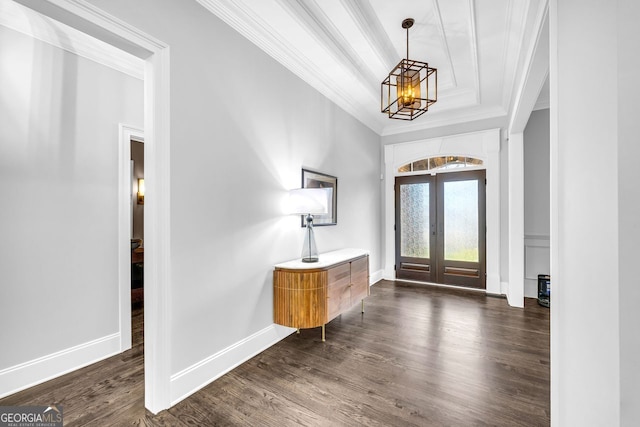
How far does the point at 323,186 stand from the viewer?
12.1ft

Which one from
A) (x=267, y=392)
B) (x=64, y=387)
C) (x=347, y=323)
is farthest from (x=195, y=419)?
(x=347, y=323)

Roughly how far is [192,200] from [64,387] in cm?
167

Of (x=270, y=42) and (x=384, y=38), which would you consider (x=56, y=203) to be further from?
(x=384, y=38)

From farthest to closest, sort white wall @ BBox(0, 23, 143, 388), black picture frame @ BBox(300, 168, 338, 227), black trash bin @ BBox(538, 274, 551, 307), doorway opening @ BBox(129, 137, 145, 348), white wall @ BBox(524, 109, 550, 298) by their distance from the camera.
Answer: white wall @ BBox(524, 109, 550, 298) < black trash bin @ BBox(538, 274, 551, 307) < black picture frame @ BBox(300, 168, 338, 227) < doorway opening @ BBox(129, 137, 145, 348) < white wall @ BBox(0, 23, 143, 388)

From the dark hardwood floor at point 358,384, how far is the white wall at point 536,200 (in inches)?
59.3

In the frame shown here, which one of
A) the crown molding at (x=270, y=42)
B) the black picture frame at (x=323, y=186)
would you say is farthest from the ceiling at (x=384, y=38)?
the black picture frame at (x=323, y=186)

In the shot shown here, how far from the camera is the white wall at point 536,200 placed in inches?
165

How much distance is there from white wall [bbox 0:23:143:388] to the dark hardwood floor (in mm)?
370

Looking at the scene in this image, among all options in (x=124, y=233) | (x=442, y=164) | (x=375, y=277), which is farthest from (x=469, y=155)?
(x=124, y=233)

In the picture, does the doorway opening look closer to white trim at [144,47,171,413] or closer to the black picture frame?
white trim at [144,47,171,413]

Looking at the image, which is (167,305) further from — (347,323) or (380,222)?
(380,222)

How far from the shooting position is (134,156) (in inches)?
203

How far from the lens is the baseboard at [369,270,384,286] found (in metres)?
4.95

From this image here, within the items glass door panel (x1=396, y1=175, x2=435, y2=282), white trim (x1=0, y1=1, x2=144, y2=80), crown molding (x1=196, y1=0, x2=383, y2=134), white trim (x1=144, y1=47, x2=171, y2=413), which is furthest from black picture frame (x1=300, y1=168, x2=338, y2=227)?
white trim (x1=0, y1=1, x2=144, y2=80)
